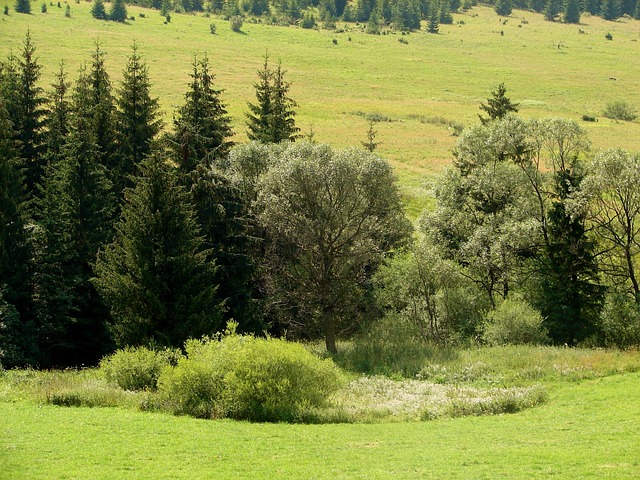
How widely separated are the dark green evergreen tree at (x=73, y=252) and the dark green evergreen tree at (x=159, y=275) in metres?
5.45

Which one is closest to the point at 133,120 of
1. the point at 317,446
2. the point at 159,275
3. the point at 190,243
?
the point at 190,243

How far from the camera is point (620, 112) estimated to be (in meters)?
136

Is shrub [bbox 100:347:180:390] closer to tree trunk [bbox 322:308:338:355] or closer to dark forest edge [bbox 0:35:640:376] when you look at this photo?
dark forest edge [bbox 0:35:640:376]

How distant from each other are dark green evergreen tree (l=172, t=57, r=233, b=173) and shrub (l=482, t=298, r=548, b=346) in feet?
68.4

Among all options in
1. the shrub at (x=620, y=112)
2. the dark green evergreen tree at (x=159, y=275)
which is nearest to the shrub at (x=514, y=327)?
the dark green evergreen tree at (x=159, y=275)

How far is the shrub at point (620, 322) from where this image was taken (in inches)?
1725

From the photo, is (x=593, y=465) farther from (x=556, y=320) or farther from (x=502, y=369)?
(x=556, y=320)

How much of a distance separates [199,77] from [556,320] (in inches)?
1165

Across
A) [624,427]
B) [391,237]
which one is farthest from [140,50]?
[624,427]

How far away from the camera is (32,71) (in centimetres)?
5541

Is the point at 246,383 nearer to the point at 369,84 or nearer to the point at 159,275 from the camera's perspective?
the point at 159,275

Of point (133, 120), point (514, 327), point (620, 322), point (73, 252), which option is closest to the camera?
point (514, 327)

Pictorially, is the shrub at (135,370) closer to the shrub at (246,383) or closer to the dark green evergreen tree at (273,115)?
the shrub at (246,383)

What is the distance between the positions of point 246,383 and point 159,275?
44.4 feet
